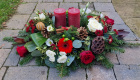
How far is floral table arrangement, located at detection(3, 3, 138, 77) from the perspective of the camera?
1.78 metres

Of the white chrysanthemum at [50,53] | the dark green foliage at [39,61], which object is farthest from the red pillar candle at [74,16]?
the dark green foliage at [39,61]

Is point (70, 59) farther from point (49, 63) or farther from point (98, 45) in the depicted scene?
point (98, 45)

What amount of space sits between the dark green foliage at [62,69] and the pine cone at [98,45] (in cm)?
44

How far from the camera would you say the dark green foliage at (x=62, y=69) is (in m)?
1.71

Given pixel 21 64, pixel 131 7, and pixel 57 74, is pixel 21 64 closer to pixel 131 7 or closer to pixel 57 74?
pixel 57 74

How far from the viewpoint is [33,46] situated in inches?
75.9

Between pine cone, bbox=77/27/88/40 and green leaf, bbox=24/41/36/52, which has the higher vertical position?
pine cone, bbox=77/27/88/40

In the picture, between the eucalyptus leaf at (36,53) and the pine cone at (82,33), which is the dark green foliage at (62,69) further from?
the pine cone at (82,33)

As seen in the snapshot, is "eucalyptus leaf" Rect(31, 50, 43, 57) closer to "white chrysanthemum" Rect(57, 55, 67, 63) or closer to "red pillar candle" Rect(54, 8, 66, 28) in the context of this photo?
"white chrysanthemum" Rect(57, 55, 67, 63)

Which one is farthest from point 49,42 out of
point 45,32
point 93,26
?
point 93,26

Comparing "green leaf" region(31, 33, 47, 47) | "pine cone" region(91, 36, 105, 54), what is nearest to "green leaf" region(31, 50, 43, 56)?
"green leaf" region(31, 33, 47, 47)

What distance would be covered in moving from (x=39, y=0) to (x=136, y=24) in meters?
2.50

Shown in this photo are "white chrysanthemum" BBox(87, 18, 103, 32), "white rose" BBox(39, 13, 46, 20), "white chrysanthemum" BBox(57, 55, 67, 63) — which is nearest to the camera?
"white chrysanthemum" BBox(57, 55, 67, 63)

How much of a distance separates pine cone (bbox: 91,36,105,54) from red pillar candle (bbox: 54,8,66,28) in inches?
21.2
